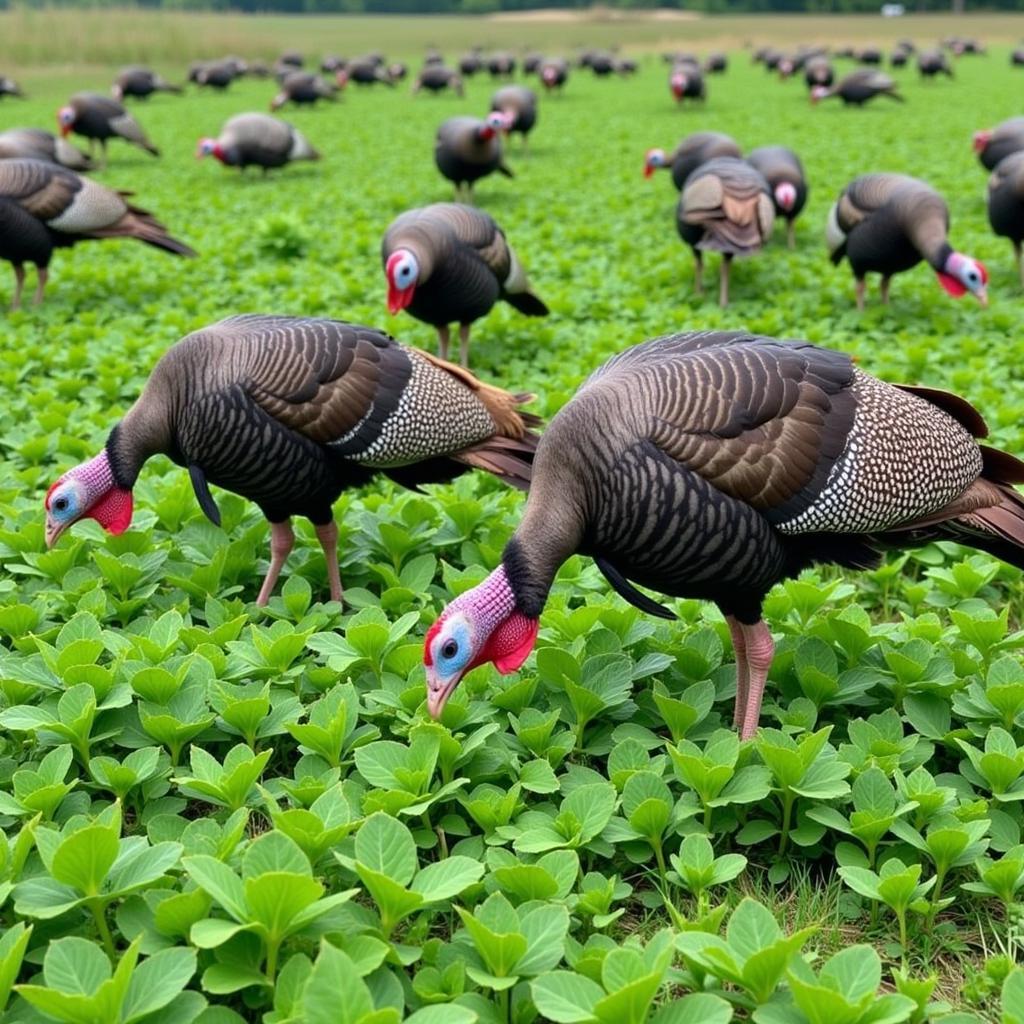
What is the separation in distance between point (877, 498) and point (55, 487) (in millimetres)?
2809

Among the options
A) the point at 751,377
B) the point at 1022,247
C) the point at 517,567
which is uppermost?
the point at 751,377

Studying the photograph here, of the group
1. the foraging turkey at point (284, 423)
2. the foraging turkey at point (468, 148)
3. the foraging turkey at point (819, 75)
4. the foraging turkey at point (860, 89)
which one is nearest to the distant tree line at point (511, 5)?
the foraging turkey at point (819, 75)

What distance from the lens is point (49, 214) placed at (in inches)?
315

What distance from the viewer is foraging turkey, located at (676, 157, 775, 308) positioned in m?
8.03

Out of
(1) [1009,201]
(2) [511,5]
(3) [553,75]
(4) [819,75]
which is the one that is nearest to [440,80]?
(3) [553,75]

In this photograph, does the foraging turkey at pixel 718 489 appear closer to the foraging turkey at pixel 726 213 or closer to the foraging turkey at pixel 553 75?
the foraging turkey at pixel 726 213

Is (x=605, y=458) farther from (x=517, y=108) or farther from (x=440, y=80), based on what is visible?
(x=440, y=80)

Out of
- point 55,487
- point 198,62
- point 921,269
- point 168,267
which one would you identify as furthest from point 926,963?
point 198,62

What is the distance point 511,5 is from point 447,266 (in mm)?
84783

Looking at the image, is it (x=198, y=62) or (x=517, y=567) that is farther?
(x=198, y=62)

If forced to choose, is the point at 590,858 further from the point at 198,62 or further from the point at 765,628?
the point at 198,62

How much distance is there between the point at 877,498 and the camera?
3.03m

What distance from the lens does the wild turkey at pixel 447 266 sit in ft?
20.7

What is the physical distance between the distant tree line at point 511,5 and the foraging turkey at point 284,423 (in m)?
50.1
